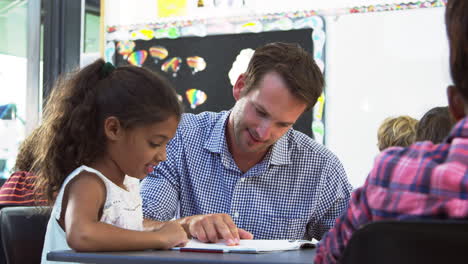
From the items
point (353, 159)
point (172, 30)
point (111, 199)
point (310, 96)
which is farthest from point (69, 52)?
point (111, 199)

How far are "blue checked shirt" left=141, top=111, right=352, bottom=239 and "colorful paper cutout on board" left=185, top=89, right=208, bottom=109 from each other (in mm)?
1592

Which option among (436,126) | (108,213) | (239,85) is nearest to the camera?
(108,213)

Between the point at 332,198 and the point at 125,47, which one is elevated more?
the point at 125,47

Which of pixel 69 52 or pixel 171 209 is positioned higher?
pixel 69 52

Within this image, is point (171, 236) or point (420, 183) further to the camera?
point (171, 236)

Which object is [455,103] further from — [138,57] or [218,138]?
[138,57]

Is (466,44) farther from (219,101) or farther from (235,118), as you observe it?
(219,101)

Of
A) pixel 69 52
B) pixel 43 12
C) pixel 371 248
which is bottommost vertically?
pixel 371 248

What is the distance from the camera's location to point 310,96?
2.02 metres

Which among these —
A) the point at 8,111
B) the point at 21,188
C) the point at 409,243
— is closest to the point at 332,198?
the point at 21,188

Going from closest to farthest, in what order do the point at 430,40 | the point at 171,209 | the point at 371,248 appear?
the point at 371,248 → the point at 171,209 → the point at 430,40

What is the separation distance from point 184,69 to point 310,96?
1.83 metres

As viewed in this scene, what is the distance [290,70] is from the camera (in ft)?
6.57

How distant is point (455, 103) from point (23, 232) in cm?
124
